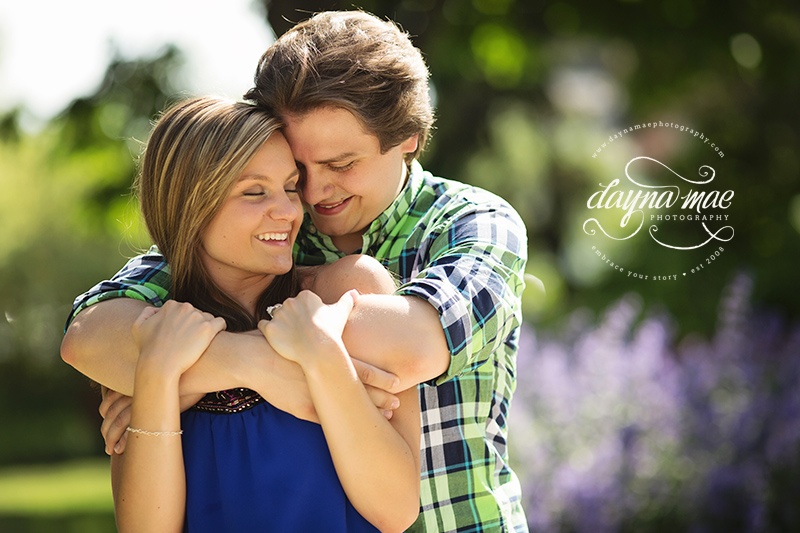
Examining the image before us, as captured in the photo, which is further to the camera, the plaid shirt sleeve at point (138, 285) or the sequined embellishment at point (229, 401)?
the plaid shirt sleeve at point (138, 285)

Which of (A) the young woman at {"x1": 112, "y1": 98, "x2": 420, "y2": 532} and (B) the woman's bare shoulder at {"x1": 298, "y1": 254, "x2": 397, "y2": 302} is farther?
(B) the woman's bare shoulder at {"x1": 298, "y1": 254, "x2": 397, "y2": 302}

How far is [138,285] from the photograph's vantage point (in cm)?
236

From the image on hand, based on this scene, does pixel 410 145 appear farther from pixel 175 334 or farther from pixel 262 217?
pixel 175 334

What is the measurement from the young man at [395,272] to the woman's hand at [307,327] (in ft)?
0.11

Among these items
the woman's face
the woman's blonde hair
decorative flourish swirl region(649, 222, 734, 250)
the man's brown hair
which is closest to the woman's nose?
the woman's face

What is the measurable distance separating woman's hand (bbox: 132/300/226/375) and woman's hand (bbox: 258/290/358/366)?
0.12 m

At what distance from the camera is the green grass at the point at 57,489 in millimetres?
11266

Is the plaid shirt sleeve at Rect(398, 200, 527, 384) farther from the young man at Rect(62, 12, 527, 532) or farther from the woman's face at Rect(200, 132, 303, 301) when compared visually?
the woman's face at Rect(200, 132, 303, 301)

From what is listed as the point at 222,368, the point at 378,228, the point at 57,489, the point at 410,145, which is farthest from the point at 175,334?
the point at 57,489

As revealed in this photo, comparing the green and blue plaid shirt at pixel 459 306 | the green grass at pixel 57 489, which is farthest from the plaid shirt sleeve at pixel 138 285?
the green grass at pixel 57 489

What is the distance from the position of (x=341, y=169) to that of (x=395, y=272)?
0.28m

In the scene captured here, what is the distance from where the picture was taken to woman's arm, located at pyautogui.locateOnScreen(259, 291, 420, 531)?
198 cm

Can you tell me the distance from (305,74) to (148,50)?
2.92 meters

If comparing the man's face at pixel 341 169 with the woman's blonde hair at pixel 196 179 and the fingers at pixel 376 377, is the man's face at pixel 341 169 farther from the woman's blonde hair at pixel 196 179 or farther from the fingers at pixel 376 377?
the fingers at pixel 376 377
